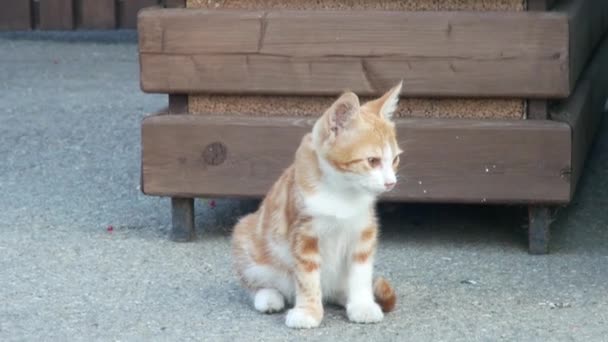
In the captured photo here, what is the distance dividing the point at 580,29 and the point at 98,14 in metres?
5.86

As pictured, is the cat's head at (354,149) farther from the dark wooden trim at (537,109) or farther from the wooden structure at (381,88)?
the dark wooden trim at (537,109)

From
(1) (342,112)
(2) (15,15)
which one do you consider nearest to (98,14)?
(2) (15,15)

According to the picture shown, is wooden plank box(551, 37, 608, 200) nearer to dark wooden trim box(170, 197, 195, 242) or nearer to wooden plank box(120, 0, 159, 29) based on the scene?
dark wooden trim box(170, 197, 195, 242)

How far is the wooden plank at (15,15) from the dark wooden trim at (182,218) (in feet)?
18.4

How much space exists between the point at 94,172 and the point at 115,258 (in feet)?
5.62

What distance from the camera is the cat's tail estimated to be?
478cm

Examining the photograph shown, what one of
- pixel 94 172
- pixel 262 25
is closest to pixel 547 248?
pixel 262 25

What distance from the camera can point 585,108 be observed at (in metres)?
6.29

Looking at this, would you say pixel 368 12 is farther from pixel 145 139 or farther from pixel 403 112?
pixel 145 139

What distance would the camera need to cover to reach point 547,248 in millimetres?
5660

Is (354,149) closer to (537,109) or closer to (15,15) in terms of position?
(537,109)

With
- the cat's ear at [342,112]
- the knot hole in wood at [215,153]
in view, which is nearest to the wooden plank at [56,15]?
the knot hole in wood at [215,153]

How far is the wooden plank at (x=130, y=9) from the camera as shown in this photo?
10.9 metres

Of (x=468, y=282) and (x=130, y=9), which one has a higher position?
(x=468, y=282)
